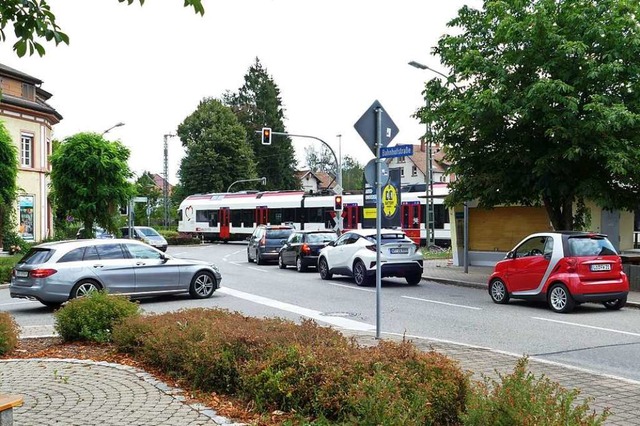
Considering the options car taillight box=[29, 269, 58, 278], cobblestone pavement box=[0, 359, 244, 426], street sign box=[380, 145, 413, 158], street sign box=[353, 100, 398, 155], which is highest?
street sign box=[353, 100, 398, 155]

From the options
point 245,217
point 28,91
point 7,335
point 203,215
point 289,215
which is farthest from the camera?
point 203,215

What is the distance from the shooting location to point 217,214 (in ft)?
170

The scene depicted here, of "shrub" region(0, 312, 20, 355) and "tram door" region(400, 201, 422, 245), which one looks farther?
"tram door" region(400, 201, 422, 245)

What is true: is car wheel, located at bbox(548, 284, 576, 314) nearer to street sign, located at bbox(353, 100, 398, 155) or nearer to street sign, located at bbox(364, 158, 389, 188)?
street sign, located at bbox(364, 158, 389, 188)

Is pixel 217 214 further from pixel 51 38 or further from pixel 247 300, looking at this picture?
pixel 51 38

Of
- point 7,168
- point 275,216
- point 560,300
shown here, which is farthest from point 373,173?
point 275,216

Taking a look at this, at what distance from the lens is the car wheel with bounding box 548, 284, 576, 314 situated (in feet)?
42.8

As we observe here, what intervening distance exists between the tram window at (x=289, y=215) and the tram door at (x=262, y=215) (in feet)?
5.51

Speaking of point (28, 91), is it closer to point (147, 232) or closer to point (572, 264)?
point (147, 232)

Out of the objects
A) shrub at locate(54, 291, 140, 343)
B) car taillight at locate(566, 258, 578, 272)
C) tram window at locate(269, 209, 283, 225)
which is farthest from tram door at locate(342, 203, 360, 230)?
shrub at locate(54, 291, 140, 343)

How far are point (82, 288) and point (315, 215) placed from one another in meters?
29.7

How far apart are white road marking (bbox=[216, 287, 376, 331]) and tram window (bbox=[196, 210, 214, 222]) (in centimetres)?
3442

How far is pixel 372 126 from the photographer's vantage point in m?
9.91

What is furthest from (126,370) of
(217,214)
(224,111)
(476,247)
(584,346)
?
(224,111)
